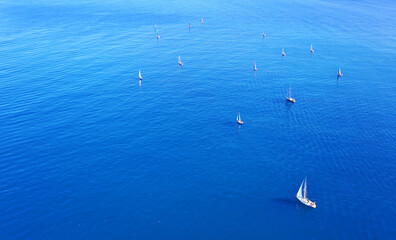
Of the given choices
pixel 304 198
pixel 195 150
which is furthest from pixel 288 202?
pixel 195 150

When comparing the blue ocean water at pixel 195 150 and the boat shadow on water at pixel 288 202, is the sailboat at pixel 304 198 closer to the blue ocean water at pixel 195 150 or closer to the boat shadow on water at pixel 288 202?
the boat shadow on water at pixel 288 202

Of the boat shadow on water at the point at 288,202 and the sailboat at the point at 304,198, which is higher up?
the sailboat at the point at 304,198

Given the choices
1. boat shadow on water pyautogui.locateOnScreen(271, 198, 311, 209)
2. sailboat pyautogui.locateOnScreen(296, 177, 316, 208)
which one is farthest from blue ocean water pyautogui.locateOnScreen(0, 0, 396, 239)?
sailboat pyautogui.locateOnScreen(296, 177, 316, 208)

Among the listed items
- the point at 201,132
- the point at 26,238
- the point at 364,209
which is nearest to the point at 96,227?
the point at 26,238

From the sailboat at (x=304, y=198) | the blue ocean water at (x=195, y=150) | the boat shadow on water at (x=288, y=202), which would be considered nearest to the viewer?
the blue ocean water at (x=195, y=150)

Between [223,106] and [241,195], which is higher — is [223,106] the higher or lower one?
the higher one

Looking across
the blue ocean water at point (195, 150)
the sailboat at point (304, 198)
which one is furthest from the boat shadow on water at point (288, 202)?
the sailboat at point (304, 198)

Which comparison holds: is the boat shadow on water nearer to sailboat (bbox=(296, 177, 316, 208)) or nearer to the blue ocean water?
the blue ocean water

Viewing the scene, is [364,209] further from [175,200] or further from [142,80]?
[142,80]

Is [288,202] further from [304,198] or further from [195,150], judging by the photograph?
[195,150]
